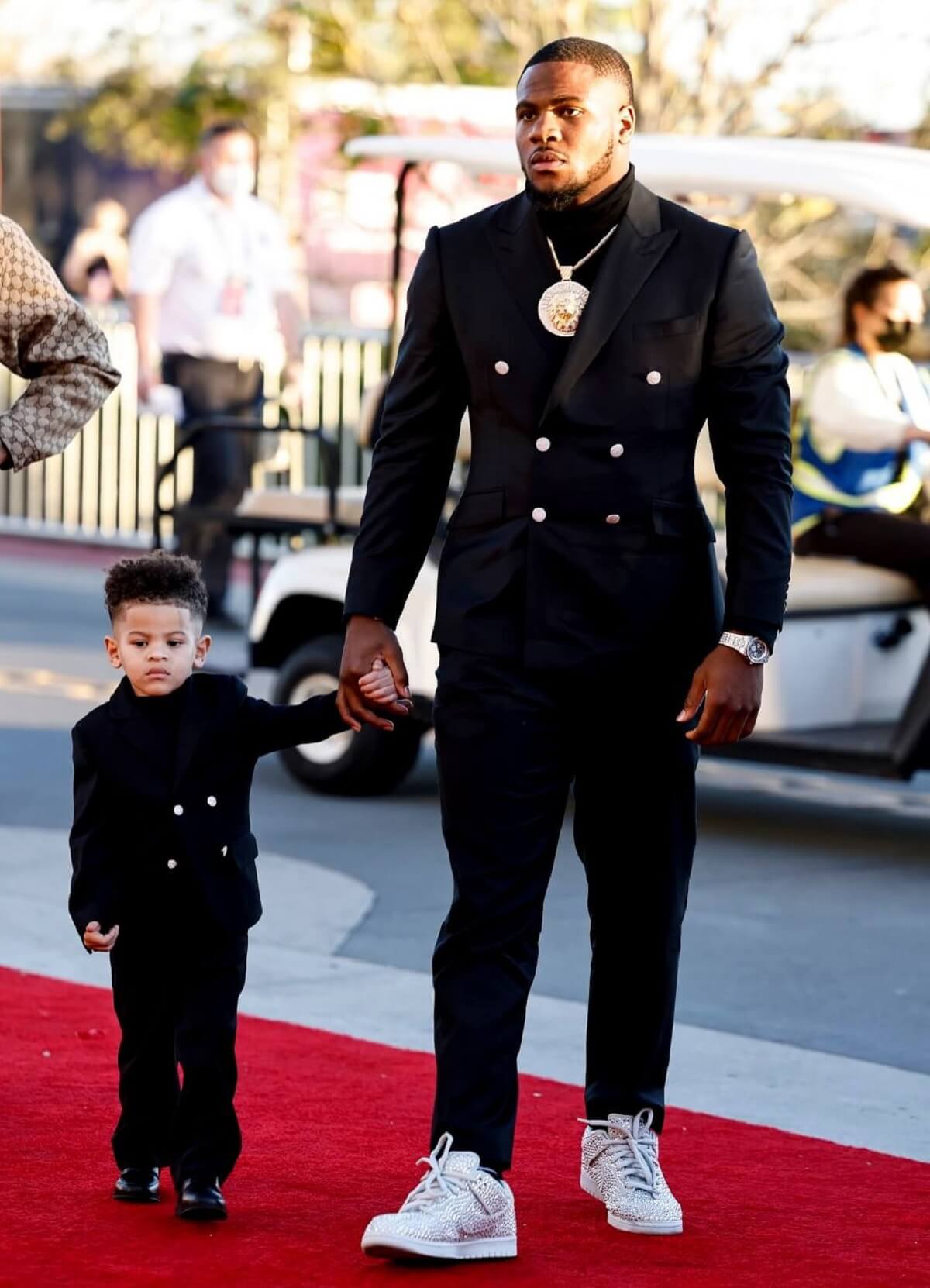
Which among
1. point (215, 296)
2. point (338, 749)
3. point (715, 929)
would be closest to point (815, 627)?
point (715, 929)

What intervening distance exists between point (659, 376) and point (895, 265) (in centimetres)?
483

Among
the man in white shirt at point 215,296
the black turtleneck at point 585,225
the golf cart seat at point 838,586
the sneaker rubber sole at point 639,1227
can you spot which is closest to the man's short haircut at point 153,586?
the black turtleneck at point 585,225

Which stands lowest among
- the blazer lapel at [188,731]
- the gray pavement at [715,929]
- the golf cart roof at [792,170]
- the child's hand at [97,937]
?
the gray pavement at [715,929]

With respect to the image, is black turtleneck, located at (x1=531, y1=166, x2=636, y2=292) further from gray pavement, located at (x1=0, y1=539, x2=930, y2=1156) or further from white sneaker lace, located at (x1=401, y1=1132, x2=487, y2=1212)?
gray pavement, located at (x1=0, y1=539, x2=930, y2=1156)

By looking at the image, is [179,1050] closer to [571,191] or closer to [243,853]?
[243,853]

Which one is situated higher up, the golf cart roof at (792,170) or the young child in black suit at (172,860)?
the golf cart roof at (792,170)

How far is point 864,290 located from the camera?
8.69 metres

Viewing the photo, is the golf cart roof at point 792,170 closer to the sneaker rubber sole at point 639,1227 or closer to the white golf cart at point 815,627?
the white golf cart at point 815,627

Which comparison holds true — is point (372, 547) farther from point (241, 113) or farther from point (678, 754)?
point (241, 113)

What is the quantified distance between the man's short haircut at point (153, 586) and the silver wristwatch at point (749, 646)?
846 mm

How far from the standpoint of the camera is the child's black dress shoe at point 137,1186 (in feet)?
14.6

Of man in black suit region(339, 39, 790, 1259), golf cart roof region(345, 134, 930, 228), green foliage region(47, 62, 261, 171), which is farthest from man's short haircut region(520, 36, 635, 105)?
green foliage region(47, 62, 261, 171)

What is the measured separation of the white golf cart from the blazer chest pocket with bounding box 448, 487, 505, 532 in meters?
3.88

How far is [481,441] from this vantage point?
14.5 feet
